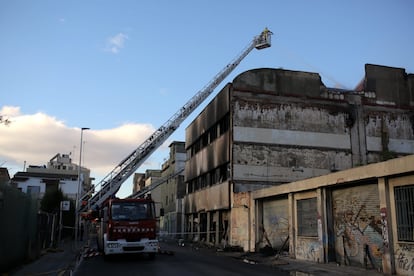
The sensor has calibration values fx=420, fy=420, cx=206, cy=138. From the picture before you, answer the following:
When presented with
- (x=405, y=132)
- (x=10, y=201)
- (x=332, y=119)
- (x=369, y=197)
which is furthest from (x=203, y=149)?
(x=10, y=201)

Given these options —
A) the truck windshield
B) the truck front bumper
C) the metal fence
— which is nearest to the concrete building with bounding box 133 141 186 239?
the truck windshield

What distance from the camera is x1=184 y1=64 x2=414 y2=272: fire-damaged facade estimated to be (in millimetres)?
31016

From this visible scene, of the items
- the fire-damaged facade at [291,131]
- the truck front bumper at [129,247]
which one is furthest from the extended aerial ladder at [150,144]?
the truck front bumper at [129,247]

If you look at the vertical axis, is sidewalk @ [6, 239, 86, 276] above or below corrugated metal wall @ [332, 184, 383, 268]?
below

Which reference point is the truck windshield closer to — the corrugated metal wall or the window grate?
the corrugated metal wall

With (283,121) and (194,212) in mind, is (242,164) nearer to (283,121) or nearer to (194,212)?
(283,121)

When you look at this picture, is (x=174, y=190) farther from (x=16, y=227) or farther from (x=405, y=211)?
(x=405, y=211)

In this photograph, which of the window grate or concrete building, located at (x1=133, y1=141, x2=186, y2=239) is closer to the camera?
the window grate

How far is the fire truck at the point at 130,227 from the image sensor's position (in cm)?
1809

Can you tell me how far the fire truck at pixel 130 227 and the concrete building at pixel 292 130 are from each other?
423 inches

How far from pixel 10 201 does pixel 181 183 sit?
43.5 metres

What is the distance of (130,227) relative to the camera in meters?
18.4

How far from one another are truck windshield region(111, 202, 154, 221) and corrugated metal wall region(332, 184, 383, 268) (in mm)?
8342

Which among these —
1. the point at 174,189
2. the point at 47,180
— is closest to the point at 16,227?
the point at 174,189
